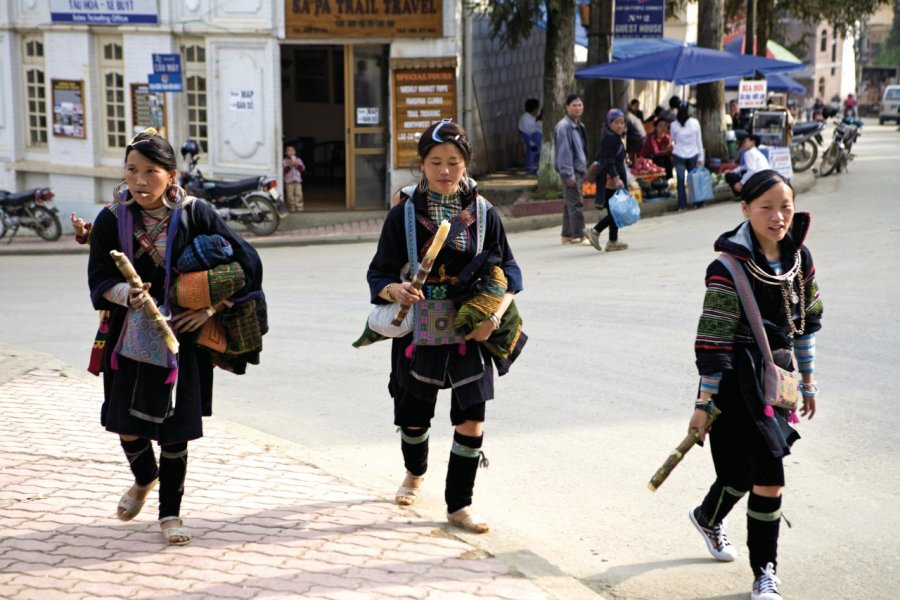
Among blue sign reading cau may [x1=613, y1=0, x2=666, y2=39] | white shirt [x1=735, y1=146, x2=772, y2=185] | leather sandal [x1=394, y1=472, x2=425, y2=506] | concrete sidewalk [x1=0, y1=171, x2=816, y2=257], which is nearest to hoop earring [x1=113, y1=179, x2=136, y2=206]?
leather sandal [x1=394, y1=472, x2=425, y2=506]

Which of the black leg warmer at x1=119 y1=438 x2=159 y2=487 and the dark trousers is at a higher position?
the dark trousers

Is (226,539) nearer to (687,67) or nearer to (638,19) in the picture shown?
(687,67)

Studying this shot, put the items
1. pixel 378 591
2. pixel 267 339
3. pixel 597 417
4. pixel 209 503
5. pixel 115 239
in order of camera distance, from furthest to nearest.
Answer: pixel 267 339 → pixel 597 417 → pixel 209 503 → pixel 115 239 → pixel 378 591

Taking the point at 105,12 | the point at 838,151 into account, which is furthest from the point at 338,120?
the point at 838,151

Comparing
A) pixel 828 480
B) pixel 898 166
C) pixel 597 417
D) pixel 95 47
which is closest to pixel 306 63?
pixel 95 47

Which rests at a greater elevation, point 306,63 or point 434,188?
point 306,63

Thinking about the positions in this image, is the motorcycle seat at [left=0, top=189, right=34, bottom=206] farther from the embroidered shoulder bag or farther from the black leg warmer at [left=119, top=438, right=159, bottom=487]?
the embroidered shoulder bag

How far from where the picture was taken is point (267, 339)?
33.6 feet

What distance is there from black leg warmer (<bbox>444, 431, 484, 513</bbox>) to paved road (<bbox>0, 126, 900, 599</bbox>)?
213mm

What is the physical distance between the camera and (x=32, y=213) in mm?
19953

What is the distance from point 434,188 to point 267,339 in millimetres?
5463

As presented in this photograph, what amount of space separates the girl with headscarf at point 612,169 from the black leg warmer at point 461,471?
9.30 m

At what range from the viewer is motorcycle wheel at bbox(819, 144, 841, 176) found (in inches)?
899

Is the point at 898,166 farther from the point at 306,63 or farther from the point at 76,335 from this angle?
the point at 76,335
